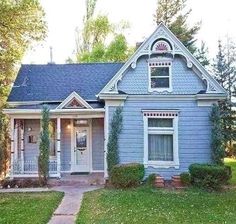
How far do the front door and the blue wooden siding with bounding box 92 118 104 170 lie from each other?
330 mm

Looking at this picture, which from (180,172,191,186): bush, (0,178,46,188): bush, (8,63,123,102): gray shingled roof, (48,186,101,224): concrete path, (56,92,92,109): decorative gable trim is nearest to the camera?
(48,186,101,224): concrete path

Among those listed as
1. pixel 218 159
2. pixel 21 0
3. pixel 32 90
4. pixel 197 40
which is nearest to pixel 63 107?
pixel 32 90

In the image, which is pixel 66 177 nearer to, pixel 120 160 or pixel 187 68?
pixel 120 160

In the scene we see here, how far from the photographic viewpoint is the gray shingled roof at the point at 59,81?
1870 centimetres

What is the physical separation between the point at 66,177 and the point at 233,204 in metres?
7.95

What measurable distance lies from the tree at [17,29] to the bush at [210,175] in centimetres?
850

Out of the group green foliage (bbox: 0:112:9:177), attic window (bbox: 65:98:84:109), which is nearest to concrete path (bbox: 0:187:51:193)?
green foliage (bbox: 0:112:9:177)

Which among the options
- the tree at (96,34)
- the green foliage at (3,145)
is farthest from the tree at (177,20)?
the green foliage at (3,145)

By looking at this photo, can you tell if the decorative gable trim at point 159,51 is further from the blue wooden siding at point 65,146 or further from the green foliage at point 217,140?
the blue wooden siding at point 65,146

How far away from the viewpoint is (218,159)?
1567 centimetres

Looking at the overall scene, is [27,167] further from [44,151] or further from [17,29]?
[17,29]

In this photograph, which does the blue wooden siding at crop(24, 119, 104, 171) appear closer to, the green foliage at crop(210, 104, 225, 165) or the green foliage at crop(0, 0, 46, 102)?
the green foliage at crop(0, 0, 46, 102)

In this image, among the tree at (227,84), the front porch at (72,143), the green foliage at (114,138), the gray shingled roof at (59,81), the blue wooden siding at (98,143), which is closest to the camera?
the green foliage at (114,138)

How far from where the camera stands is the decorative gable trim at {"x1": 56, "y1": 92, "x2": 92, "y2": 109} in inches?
664
